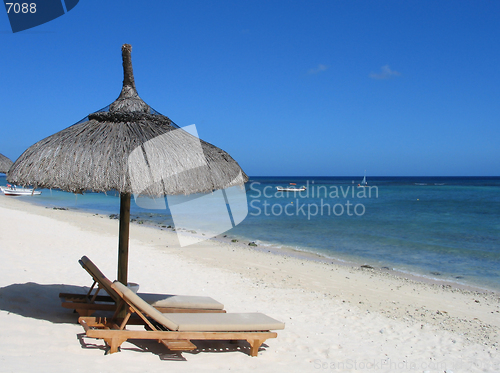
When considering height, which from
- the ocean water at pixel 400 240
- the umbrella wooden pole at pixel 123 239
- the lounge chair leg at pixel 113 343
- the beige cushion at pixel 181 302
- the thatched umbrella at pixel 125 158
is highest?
the thatched umbrella at pixel 125 158

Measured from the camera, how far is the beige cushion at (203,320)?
11.2ft

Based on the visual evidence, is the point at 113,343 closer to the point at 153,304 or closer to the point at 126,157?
the point at 153,304

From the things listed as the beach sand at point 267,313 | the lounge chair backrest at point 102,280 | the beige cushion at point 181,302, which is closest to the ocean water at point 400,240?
the beach sand at point 267,313

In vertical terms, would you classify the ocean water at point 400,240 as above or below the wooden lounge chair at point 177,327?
below

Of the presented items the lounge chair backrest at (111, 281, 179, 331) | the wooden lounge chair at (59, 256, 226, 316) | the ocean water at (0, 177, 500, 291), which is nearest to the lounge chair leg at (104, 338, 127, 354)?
the lounge chair backrest at (111, 281, 179, 331)

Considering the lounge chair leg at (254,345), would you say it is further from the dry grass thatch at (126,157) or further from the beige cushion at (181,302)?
the dry grass thatch at (126,157)

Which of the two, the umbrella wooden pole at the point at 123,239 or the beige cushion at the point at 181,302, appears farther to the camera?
the beige cushion at the point at 181,302

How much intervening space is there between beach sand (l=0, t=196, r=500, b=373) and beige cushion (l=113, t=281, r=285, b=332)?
30 centimetres

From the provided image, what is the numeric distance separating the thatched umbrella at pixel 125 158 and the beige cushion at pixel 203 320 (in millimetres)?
632

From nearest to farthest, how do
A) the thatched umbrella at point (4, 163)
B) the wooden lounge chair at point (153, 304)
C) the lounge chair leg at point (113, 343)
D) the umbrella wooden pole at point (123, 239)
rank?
1. the lounge chair leg at point (113, 343)
2. the umbrella wooden pole at point (123, 239)
3. the wooden lounge chair at point (153, 304)
4. the thatched umbrella at point (4, 163)

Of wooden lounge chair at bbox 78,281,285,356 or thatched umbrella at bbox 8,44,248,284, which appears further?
thatched umbrella at bbox 8,44,248,284

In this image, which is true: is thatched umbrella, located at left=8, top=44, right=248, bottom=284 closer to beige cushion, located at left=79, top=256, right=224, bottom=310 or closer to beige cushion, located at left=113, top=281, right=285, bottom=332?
beige cushion, located at left=79, top=256, right=224, bottom=310

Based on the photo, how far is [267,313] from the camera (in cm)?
528

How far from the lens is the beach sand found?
3471 mm
